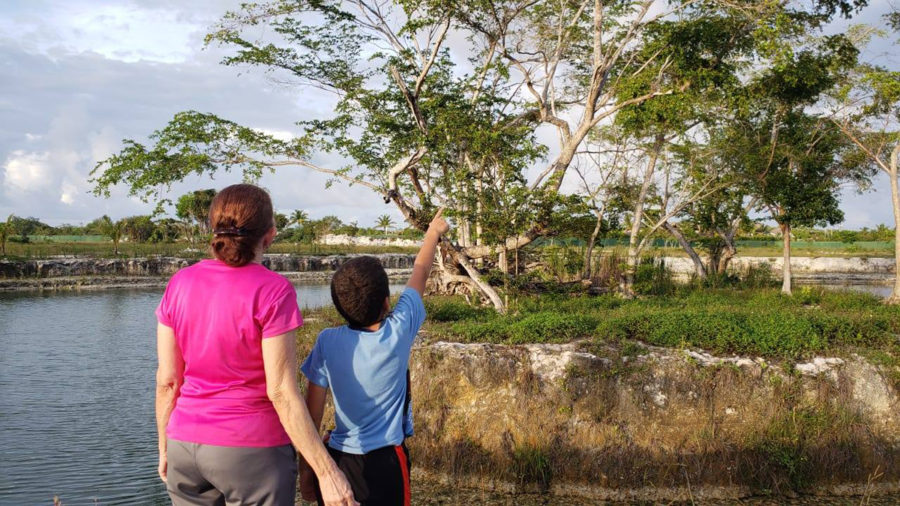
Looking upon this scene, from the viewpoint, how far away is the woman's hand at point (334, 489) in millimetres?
2408

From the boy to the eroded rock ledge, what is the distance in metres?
4.73

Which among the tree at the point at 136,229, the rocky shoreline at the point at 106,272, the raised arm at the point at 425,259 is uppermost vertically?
the tree at the point at 136,229

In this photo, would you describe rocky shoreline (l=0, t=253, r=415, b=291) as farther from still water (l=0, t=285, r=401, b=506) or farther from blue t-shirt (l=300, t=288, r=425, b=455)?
blue t-shirt (l=300, t=288, r=425, b=455)

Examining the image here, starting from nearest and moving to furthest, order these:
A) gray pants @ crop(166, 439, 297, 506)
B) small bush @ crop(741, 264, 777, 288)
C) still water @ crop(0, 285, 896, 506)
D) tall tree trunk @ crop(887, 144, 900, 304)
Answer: gray pants @ crop(166, 439, 297, 506)
still water @ crop(0, 285, 896, 506)
tall tree trunk @ crop(887, 144, 900, 304)
small bush @ crop(741, 264, 777, 288)

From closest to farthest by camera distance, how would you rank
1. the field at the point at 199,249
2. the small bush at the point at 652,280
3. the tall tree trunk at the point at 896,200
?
the tall tree trunk at the point at 896,200 → the small bush at the point at 652,280 → the field at the point at 199,249

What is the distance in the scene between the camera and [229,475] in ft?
7.54

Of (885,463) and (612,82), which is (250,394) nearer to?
(885,463)

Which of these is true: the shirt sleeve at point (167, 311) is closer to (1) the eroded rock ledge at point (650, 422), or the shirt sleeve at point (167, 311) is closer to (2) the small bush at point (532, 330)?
(1) the eroded rock ledge at point (650, 422)

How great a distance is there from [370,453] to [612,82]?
1265cm

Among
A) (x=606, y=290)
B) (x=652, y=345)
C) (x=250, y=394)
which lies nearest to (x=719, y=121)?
(x=606, y=290)

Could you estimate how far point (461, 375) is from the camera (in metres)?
7.63

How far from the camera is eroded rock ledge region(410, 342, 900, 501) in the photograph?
704cm

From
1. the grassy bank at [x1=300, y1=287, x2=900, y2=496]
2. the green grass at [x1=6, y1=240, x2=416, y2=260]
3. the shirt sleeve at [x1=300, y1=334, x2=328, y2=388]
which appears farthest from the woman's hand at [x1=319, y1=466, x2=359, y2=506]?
the green grass at [x1=6, y1=240, x2=416, y2=260]

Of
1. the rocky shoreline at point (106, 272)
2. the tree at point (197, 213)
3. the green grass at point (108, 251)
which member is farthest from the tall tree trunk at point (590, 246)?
the tree at point (197, 213)
